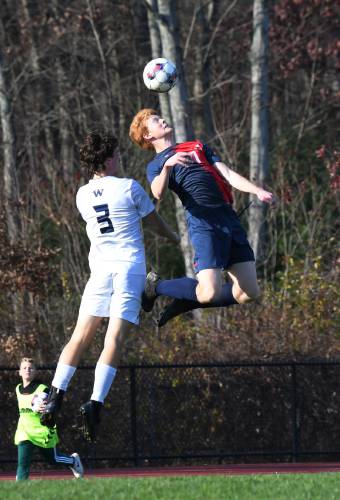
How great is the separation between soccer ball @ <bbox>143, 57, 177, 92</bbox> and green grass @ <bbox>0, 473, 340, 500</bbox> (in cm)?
372

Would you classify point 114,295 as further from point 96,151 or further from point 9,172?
point 9,172

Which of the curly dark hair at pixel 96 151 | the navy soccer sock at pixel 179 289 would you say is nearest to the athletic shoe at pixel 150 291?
the navy soccer sock at pixel 179 289

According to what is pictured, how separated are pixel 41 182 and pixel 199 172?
42.3 ft

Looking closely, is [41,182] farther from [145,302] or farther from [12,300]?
[145,302]

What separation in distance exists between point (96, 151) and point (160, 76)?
208 centimetres

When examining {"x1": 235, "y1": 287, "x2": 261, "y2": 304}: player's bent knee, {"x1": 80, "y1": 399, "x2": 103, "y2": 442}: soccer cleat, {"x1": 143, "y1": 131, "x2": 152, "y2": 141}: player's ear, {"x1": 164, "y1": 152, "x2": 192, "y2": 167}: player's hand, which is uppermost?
{"x1": 143, "y1": 131, "x2": 152, "y2": 141}: player's ear

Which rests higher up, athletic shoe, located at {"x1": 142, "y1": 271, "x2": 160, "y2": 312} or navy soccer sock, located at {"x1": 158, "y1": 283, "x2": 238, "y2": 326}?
athletic shoe, located at {"x1": 142, "y1": 271, "x2": 160, "y2": 312}

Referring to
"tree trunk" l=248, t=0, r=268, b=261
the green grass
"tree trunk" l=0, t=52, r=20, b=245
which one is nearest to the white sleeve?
the green grass

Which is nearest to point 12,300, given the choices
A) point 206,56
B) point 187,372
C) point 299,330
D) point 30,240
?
point 30,240

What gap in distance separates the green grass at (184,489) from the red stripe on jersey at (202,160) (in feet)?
7.89

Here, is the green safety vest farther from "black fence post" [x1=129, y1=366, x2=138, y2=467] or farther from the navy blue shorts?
"black fence post" [x1=129, y1=366, x2=138, y2=467]

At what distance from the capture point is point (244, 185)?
9.79 m

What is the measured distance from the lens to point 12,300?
19.3 m

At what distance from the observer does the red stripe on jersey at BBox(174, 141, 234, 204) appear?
10.2 m
